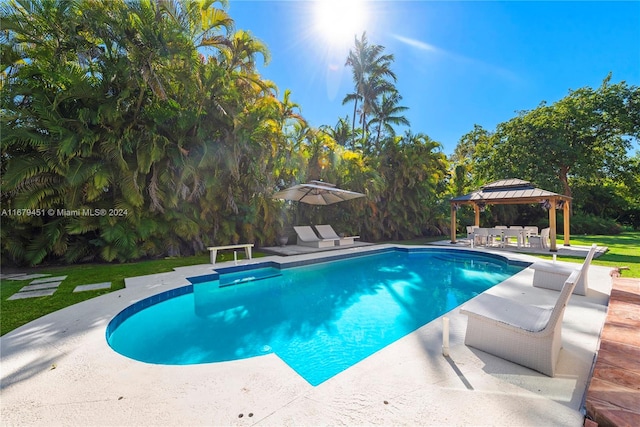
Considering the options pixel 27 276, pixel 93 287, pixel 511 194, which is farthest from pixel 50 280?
pixel 511 194

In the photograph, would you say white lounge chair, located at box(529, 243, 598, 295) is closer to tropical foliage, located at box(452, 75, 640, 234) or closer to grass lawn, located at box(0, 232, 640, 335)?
grass lawn, located at box(0, 232, 640, 335)

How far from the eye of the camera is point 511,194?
38.5 feet

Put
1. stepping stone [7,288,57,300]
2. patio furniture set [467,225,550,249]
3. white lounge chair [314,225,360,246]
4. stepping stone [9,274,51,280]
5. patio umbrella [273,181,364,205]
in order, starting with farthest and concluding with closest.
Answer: white lounge chair [314,225,360,246]
patio furniture set [467,225,550,249]
patio umbrella [273,181,364,205]
stepping stone [9,274,51,280]
stepping stone [7,288,57,300]

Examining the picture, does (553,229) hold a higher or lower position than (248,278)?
higher

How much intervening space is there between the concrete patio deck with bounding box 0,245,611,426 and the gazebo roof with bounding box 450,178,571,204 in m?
9.53

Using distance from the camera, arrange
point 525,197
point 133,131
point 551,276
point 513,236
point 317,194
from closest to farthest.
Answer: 1. point 551,276
2. point 133,131
3. point 525,197
4. point 513,236
5. point 317,194

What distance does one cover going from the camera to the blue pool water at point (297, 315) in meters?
3.77

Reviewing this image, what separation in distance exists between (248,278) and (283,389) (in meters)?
5.57

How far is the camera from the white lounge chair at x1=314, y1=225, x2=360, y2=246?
12402mm

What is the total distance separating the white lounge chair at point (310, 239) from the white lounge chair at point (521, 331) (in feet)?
27.9

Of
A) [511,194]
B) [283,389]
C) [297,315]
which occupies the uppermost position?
[511,194]

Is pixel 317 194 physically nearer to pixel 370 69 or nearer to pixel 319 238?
pixel 319 238

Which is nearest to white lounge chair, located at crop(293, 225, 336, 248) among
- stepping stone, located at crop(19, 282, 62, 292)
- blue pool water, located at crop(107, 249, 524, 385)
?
blue pool water, located at crop(107, 249, 524, 385)

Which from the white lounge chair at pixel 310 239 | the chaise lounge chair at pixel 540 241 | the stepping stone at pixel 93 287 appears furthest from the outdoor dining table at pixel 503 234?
the stepping stone at pixel 93 287
